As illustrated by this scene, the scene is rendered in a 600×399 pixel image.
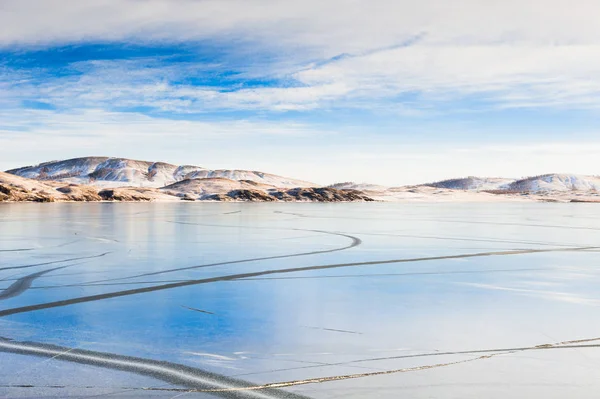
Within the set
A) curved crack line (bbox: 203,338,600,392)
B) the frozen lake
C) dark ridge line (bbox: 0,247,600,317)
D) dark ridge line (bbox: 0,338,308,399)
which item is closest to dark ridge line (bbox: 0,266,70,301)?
the frozen lake

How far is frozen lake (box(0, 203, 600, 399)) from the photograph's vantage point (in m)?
4.61

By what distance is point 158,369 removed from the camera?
16.0 ft

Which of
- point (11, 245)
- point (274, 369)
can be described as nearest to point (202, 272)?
point (274, 369)

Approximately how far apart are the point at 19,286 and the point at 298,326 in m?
5.32

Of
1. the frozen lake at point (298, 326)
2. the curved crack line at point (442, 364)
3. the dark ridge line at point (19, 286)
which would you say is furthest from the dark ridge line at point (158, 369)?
the dark ridge line at point (19, 286)

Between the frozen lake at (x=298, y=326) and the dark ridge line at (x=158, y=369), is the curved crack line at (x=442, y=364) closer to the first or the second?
the frozen lake at (x=298, y=326)

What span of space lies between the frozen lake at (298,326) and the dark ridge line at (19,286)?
33mm

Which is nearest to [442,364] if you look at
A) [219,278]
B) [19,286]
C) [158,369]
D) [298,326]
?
[298,326]

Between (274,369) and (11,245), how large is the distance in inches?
528

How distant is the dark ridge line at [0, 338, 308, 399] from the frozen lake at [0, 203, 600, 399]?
0.02 m

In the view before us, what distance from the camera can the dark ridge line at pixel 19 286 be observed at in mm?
8284

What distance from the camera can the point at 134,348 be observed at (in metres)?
5.55

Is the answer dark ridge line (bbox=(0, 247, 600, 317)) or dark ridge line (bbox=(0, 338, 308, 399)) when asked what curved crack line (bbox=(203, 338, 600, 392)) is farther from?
dark ridge line (bbox=(0, 247, 600, 317))

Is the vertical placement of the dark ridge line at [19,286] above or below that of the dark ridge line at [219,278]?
above
